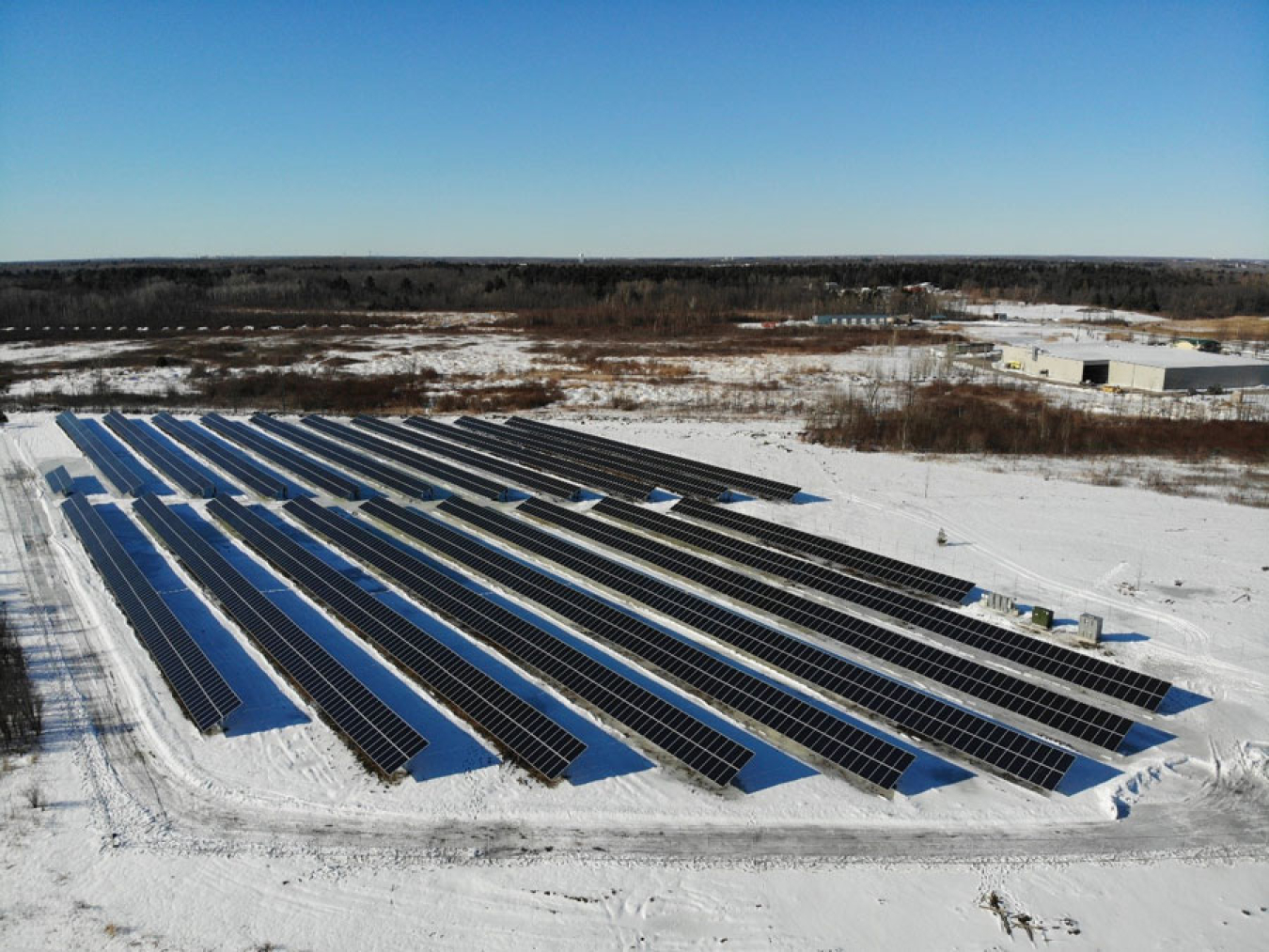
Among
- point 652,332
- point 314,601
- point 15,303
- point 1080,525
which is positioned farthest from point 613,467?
point 15,303

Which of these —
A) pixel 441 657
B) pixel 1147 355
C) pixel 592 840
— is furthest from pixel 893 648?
pixel 1147 355

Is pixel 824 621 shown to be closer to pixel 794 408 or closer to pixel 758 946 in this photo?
pixel 758 946

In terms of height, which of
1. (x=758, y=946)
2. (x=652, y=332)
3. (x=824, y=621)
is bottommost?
(x=758, y=946)


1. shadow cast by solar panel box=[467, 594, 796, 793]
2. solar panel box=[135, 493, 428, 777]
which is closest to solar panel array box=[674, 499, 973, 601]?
shadow cast by solar panel box=[467, 594, 796, 793]

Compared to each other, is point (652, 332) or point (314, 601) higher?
point (652, 332)

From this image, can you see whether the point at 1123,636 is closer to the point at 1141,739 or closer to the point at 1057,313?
the point at 1141,739

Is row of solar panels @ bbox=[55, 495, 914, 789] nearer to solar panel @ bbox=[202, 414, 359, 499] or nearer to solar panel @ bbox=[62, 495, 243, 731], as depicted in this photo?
solar panel @ bbox=[62, 495, 243, 731]

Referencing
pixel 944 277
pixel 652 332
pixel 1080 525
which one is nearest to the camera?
pixel 1080 525
